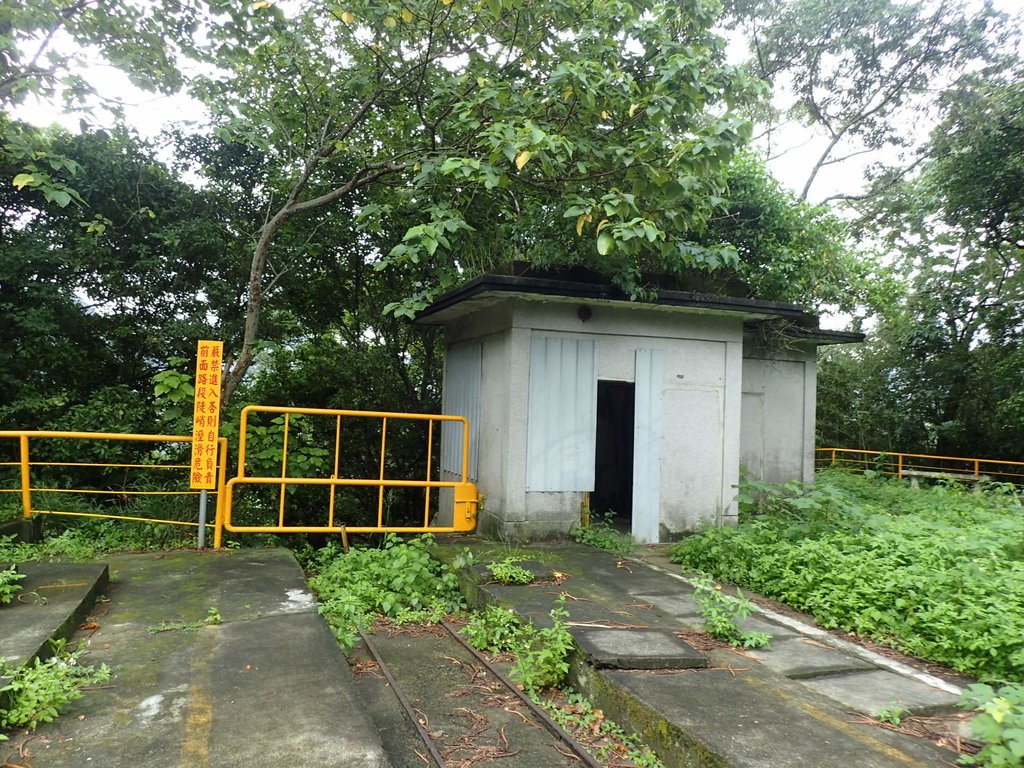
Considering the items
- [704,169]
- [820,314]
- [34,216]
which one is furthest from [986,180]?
[34,216]

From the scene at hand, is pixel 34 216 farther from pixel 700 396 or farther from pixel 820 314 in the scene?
pixel 820 314

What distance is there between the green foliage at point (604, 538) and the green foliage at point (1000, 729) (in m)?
4.05

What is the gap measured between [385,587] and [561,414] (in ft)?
8.45

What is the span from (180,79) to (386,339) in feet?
15.4

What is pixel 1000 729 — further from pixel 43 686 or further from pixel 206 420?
pixel 206 420

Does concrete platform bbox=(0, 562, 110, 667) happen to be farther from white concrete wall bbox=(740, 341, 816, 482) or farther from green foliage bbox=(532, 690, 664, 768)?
white concrete wall bbox=(740, 341, 816, 482)

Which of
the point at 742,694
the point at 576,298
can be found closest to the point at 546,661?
the point at 742,694

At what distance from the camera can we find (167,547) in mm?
6566

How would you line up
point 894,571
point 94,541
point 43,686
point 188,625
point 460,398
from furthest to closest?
point 460,398 → point 94,541 → point 894,571 → point 188,625 → point 43,686

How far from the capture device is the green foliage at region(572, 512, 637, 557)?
6926 millimetres

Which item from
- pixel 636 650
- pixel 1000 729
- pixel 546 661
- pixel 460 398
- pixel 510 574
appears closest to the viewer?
pixel 1000 729

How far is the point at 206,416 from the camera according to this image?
255 inches

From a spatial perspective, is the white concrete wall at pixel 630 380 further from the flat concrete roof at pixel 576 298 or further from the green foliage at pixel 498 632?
the green foliage at pixel 498 632

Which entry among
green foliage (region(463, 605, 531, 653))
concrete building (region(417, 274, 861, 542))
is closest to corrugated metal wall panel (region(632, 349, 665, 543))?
concrete building (region(417, 274, 861, 542))
